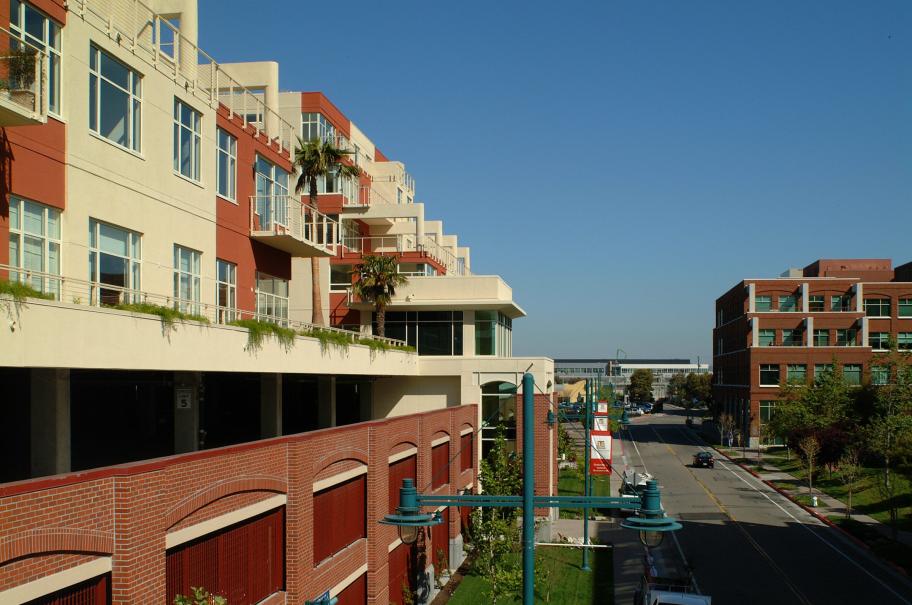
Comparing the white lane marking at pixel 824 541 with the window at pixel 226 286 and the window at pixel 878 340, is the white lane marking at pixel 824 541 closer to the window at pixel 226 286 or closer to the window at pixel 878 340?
the window at pixel 226 286

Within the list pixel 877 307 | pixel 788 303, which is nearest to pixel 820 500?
pixel 788 303

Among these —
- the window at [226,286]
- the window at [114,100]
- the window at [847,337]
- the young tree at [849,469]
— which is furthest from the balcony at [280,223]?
the window at [847,337]

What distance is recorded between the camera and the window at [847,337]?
303 feet

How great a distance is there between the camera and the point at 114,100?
21641 mm

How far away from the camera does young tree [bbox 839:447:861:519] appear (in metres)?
52.5

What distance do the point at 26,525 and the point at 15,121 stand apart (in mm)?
9094

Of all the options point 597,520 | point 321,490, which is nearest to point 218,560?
point 321,490

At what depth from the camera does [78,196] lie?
19969 millimetres

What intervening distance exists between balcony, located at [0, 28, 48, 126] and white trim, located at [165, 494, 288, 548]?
329 inches

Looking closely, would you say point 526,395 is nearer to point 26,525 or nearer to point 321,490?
point 26,525

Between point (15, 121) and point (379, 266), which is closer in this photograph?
point (15, 121)

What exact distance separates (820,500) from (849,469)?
3236 mm

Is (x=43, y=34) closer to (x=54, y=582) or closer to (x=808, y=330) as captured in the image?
(x=54, y=582)

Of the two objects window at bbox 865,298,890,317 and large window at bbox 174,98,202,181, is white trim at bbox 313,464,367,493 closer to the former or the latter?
large window at bbox 174,98,202,181
